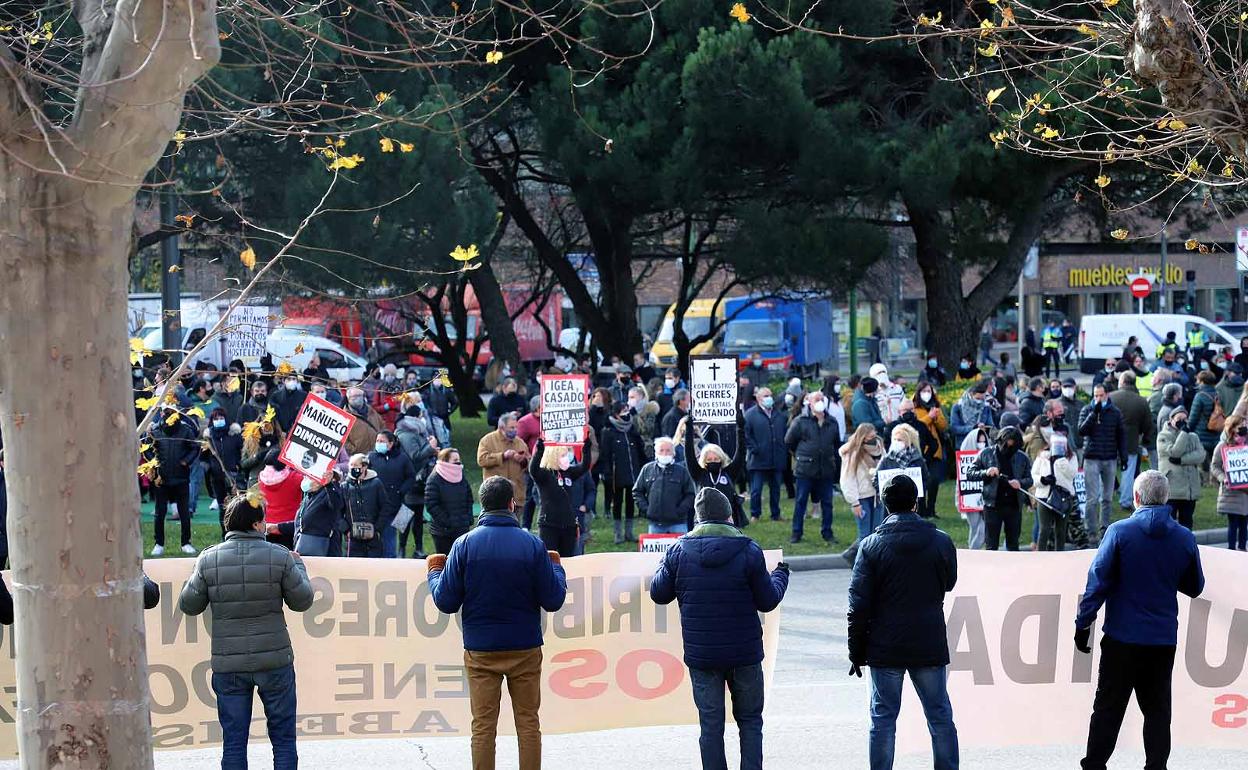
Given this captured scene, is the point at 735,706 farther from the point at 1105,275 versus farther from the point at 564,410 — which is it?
the point at 1105,275

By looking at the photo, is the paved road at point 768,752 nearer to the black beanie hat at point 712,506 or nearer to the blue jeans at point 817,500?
the black beanie hat at point 712,506

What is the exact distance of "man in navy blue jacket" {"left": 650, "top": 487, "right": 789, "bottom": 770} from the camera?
7152 mm

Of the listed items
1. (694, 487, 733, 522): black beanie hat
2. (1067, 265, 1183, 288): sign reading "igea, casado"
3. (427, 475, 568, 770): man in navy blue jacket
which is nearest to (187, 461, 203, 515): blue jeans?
(427, 475, 568, 770): man in navy blue jacket

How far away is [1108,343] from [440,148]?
25.5 m

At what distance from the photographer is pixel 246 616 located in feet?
23.2

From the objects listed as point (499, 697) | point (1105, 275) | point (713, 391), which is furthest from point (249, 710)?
point (1105, 275)

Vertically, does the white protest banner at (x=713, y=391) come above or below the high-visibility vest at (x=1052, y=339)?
below

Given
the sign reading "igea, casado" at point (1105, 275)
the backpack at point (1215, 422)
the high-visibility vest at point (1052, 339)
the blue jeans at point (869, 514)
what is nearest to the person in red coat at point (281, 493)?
the blue jeans at point (869, 514)

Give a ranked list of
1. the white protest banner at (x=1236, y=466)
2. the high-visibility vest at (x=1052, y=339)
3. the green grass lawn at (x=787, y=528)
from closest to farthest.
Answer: the white protest banner at (x=1236, y=466), the green grass lawn at (x=787, y=528), the high-visibility vest at (x=1052, y=339)

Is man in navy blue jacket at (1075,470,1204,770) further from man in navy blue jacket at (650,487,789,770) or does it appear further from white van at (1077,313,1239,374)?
white van at (1077,313,1239,374)

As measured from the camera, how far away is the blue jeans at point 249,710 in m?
7.11

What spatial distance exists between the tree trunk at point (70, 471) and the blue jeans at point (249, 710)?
7.19 ft

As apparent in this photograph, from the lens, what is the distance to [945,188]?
81.0 ft

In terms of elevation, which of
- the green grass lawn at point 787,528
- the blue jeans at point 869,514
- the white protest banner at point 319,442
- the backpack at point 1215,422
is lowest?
the green grass lawn at point 787,528
